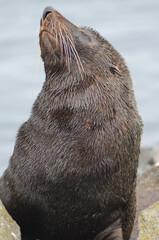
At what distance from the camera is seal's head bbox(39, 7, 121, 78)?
7656 mm

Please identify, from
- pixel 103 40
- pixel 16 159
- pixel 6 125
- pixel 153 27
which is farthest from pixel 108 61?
pixel 153 27

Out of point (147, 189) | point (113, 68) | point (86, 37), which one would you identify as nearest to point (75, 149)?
point (113, 68)

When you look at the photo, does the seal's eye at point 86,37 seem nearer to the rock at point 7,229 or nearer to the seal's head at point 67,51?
the seal's head at point 67,51

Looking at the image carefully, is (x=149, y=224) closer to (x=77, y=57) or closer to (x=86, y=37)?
(x=77, y=57)

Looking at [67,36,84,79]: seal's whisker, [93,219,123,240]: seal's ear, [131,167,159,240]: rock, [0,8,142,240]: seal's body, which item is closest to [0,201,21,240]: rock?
[0,8,142,240]: seal's body

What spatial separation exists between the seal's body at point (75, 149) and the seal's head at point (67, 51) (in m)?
0.01

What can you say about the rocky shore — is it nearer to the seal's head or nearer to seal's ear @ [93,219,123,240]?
seal's ear @ [93,219,123,240]

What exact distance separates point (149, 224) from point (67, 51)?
2219mm

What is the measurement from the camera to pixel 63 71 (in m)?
7.67

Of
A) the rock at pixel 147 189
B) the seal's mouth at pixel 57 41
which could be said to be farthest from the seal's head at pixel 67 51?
the rock at pixel 147 189

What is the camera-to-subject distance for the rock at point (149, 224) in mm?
6828

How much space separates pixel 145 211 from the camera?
7.31 metres

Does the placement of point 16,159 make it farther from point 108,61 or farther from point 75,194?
point 108,61

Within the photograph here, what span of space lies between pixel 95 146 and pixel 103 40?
61.4 inches
